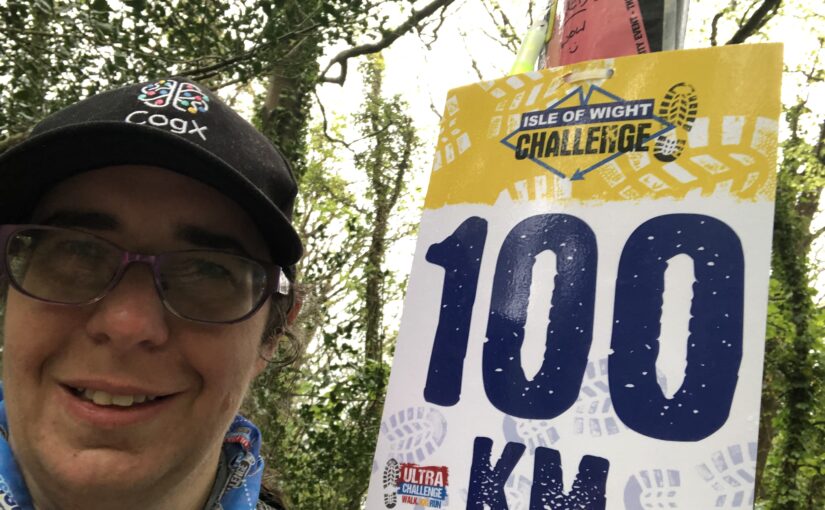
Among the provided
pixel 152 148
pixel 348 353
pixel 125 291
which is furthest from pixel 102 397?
pixel 348 353

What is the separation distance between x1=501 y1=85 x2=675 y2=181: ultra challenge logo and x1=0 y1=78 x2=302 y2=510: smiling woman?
49 cm

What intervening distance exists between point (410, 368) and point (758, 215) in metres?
0.63

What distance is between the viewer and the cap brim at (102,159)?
0.89 meters

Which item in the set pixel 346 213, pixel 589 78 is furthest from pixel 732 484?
pixel 346 213

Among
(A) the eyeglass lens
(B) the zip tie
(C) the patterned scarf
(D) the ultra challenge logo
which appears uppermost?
(B) the zip tie

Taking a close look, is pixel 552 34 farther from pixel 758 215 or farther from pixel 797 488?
pixel 797 488

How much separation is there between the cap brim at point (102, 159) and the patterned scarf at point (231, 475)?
15.0 inches

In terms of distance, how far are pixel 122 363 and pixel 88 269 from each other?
0.15m

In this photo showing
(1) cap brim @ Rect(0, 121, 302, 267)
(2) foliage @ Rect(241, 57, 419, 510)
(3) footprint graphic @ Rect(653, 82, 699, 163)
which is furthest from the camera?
(2) foliage @ Rect(241, 57, 419, 510)

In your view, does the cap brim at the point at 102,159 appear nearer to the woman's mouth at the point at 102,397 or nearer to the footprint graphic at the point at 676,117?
the woman's mouth at the point at 102,397

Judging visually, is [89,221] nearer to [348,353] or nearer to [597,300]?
[597,300]

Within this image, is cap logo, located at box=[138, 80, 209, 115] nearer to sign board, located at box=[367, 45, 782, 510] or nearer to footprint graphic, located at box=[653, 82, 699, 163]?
sign board, located at box=[367, 45, 782, 510]

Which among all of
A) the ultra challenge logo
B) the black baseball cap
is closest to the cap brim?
the black baseball cap

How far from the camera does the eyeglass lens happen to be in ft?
3.02
